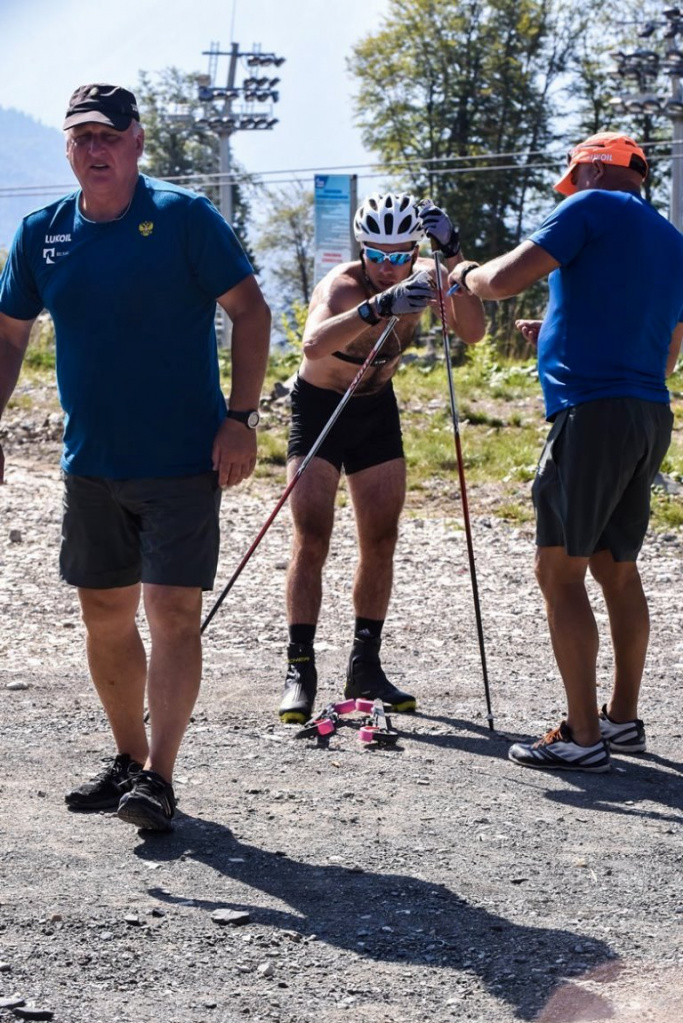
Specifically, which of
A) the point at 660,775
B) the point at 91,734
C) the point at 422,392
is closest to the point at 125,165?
the point at 91,734

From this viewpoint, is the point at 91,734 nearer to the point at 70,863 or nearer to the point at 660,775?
the point at 70,863

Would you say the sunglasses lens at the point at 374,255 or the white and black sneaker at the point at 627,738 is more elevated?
the sunglasses lens at the point at 374,255

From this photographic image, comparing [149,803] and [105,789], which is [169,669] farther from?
[105,789]

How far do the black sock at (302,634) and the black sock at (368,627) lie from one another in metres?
0.25

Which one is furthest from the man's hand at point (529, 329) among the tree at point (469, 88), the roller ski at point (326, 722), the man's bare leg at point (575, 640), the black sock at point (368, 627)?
Answer: the tree at point (469, 88)

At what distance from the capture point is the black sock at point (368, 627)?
6.62 m

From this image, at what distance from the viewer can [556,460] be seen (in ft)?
17.8

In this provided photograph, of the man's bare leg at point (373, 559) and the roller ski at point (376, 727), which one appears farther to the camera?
the man's bare leg at point (373, 559)

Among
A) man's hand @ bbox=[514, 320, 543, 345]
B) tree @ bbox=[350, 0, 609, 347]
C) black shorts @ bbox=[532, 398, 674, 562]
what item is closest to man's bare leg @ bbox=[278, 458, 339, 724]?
man's hand @ bbox=[514, 320, 543, 345]

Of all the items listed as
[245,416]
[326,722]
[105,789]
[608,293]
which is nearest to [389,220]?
[608,293]

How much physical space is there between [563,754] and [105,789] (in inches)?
68.7

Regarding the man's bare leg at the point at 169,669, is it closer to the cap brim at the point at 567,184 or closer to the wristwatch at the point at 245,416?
the wristwatch at the point at 245,416

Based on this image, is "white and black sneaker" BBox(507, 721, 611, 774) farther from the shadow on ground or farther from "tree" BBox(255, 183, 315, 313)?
"tree" BBox(255, 183, 315, 313)

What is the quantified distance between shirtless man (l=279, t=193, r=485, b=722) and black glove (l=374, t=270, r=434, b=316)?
19 centimetres
